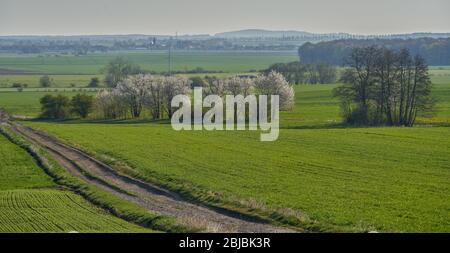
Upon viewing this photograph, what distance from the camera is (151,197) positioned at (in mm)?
33625

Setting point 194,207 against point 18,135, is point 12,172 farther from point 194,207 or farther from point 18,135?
point 18,135

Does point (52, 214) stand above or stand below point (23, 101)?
above

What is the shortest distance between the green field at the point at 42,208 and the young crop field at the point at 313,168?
4881 millimetres

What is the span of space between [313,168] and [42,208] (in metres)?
14.9

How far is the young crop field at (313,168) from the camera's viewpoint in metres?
28.3

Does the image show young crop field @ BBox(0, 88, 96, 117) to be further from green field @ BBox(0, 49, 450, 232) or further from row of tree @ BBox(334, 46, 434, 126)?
row of tree @ BBox(334, 46, 434, 126)

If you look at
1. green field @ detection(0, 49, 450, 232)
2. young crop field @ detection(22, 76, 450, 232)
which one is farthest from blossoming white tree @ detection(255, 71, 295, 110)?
young crop field @ detection(22, 76, 450, 232)

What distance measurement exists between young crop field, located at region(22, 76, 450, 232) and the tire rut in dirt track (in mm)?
1140

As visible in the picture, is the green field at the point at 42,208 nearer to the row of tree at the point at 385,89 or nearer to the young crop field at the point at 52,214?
the young crop field at the point at 52,214

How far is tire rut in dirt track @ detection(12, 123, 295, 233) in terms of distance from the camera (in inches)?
1065

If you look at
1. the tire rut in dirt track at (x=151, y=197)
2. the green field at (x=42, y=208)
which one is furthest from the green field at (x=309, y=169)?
the green field at (x=42, y=208)

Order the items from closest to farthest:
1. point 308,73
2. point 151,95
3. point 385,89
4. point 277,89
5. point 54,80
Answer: point 385,89 → point 151,95 → point 277,89 → point 308,73 → point 54,80

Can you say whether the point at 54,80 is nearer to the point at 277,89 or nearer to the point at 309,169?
the point at 277,89

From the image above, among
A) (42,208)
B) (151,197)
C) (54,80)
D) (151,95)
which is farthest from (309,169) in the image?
(54,80)
